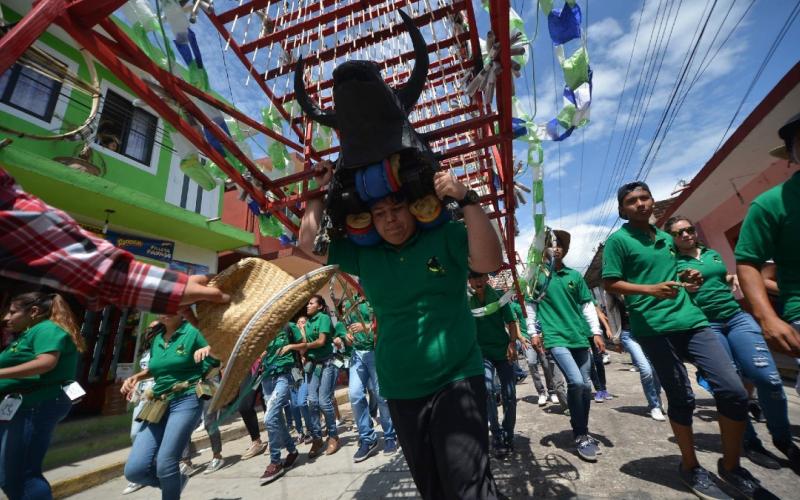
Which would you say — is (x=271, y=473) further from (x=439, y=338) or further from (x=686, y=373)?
(x=686, y=373)

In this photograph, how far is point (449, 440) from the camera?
4.78 feet

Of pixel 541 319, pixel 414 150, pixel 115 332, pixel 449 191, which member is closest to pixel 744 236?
pixel 449 191

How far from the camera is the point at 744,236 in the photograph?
1.98m

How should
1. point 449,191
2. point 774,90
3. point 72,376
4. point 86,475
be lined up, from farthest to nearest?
point 774,90 → point 86,475 → point 72,376 → point 449,191

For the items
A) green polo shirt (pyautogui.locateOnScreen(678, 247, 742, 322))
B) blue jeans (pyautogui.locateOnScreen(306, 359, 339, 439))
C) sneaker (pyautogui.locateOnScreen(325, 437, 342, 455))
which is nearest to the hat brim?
green polo shirt (pyautogui.locateOnScreen(678, 247, 742, 322))

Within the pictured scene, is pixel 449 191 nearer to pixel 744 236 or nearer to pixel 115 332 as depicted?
pixel 744 236

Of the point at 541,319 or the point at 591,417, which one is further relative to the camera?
the point at 591,417

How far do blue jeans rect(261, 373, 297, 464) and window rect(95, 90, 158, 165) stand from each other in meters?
6.72

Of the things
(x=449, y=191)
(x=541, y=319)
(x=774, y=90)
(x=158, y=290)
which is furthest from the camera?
(x=774, y=90)

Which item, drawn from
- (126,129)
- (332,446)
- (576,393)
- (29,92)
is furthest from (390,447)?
(29,92)

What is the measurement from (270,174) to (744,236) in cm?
290

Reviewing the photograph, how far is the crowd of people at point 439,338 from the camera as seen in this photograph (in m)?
1.33

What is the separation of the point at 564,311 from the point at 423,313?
8.68 ft

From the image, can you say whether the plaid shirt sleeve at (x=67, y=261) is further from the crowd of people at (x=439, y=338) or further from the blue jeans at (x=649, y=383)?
the blue jeans at (x=649, y=383)
